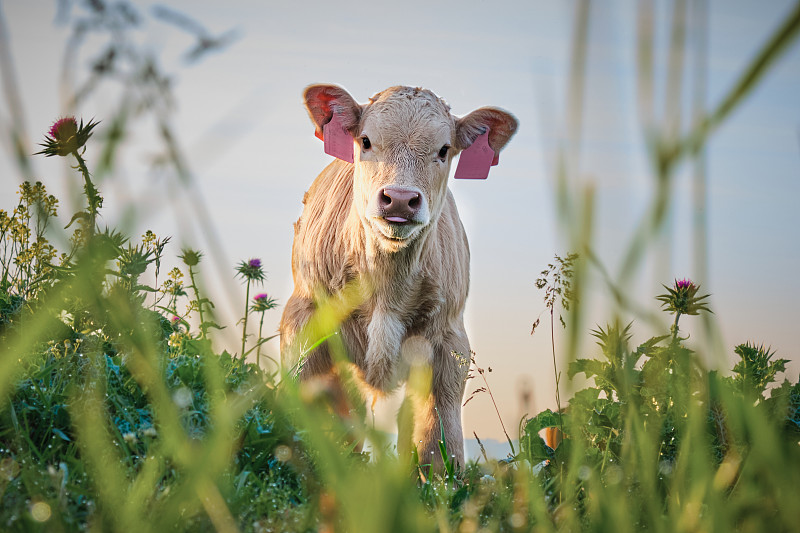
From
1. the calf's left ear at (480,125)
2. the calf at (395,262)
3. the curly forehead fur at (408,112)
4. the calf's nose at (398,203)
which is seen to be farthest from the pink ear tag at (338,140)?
the calf's nose at (398,203)

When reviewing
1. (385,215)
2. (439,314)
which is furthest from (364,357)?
(385,215)

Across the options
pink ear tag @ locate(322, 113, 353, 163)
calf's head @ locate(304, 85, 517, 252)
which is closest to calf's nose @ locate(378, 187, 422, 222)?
calf's head @ locate(304, 85, 517, 252)

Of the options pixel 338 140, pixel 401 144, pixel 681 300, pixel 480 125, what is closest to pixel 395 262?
pixel 401 144

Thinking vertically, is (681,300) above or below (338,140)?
below

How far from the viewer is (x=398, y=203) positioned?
445 cm

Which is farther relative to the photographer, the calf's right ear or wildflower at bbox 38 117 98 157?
the calf's right ear

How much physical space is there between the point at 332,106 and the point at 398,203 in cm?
129

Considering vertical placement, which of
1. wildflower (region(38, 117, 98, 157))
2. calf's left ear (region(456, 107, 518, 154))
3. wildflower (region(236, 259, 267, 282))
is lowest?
wildflower (region(38, 117, 98, 157))

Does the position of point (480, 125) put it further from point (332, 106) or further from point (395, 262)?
point (395, 262)

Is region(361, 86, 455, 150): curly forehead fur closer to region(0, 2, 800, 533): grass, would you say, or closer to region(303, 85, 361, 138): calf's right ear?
region(303, 85, 361, 138): calf's right ear

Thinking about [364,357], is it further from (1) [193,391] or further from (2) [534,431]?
(1) [193,391]

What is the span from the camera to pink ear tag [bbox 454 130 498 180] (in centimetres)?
548

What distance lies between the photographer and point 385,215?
451 centimetres

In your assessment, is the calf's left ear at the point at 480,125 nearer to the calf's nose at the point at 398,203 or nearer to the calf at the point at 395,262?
the calf at the point at 395,262
